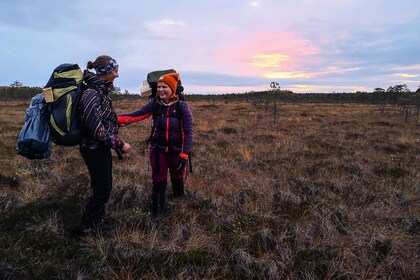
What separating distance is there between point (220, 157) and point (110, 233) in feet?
15.5

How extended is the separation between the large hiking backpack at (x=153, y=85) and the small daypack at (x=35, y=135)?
1.50m

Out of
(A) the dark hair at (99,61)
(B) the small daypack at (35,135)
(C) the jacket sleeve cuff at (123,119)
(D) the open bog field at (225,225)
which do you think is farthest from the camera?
(C) the jacket sleeve cuff at (123,119)

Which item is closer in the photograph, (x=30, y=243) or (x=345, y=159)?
(x=30, y=243)

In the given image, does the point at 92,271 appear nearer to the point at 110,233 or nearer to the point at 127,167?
the point at 110,233

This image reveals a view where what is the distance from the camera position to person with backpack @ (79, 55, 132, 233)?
319 centimetres

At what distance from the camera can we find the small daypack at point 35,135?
3.03 metres

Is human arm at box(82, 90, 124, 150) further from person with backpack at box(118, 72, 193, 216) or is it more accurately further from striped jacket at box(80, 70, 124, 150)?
person with backpack at box(118, 72, 193, 216)

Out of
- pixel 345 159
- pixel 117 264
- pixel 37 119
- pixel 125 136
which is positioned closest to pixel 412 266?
pixel 117 264

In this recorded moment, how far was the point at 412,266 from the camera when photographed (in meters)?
3.31

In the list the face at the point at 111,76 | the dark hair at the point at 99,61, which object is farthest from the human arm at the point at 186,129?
the dark hair at the point at 99,61

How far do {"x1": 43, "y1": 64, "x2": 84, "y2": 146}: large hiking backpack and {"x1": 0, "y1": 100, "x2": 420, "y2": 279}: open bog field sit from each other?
1131 mm

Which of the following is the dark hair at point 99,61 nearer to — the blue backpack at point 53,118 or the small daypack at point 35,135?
the blue backpack at point 53,118

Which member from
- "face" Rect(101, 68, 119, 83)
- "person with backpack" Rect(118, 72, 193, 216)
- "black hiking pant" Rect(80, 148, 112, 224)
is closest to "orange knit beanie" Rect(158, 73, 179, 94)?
"person with backpack" Rect(118, 72, 193, 216)

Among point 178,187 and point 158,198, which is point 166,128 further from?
point 178,187
